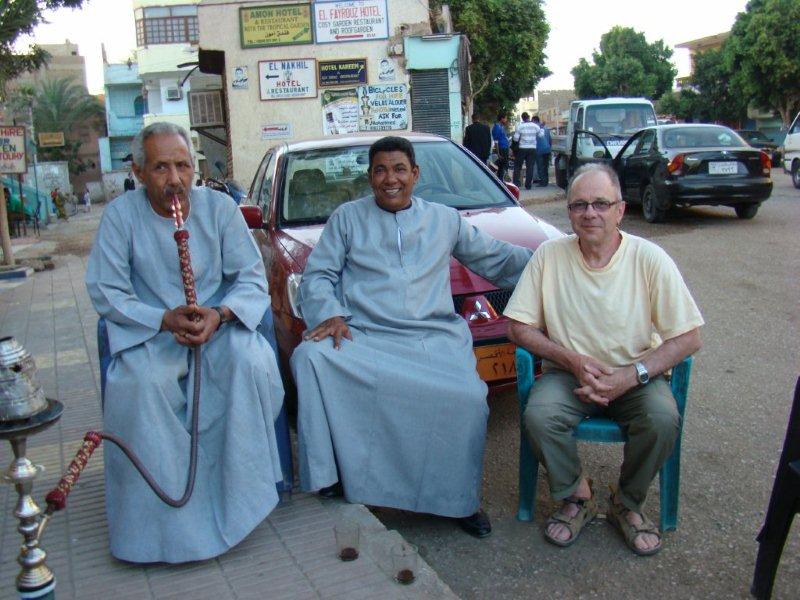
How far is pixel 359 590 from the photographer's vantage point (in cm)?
263

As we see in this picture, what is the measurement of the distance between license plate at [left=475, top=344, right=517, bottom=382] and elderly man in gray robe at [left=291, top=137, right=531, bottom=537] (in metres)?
0.44

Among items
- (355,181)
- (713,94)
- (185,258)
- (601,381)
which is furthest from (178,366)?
(713,94)

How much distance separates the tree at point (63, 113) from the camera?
46.2 metres

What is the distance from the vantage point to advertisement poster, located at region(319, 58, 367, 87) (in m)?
14.5

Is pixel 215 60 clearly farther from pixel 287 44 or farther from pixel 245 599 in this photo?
pixel 245 599

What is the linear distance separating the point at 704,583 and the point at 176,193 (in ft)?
7.91

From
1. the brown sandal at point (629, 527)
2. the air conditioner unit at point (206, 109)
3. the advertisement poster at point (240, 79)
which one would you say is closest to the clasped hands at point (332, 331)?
the brown sandal at point (629, 527)

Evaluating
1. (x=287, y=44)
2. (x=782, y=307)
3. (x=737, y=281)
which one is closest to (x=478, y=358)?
(x=782, y=307)

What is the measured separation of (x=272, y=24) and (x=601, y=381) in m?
12.9

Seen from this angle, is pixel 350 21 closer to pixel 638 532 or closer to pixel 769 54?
pixel 638 532

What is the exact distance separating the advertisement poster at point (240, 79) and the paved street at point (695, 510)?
10382 millimetres

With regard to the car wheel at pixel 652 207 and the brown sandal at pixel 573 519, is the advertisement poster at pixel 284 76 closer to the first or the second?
the car wheel at pixel 652 207

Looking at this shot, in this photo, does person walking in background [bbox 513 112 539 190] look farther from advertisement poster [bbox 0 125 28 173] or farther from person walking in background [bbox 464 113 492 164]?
advertisement poster [bbox 0 125 28 173]

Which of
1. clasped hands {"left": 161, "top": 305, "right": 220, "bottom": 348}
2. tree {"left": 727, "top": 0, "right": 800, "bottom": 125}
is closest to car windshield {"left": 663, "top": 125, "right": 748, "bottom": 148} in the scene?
clasped hands {"left": 161, "top": 305, "right": 220, "bottom": 348}
